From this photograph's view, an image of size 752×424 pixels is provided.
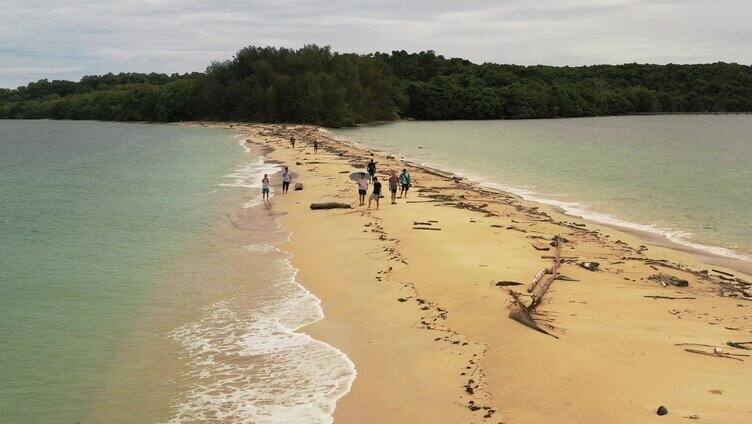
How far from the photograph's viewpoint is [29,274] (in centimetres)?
1691

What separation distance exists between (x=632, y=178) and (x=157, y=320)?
33463 millimetres

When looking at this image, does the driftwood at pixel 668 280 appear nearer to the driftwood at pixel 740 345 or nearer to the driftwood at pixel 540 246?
the driftwood at pixel 540 246

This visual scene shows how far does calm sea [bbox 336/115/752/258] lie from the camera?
24500 millimetres

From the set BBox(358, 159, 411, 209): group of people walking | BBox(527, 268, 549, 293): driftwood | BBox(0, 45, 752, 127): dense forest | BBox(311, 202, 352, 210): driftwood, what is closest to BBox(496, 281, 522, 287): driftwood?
BBox(527, 268, 549, 293): driftwood

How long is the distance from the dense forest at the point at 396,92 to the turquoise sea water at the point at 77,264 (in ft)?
252

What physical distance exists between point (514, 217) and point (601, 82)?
561 ft

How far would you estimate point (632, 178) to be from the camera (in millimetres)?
39719

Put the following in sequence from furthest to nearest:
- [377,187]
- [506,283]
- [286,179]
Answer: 1. [286,179]
2. [377,187]
3. [506,283]

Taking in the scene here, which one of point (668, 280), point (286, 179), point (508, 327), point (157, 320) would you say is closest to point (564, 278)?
point (668, 280)

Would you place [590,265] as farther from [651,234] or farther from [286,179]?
[286,179]

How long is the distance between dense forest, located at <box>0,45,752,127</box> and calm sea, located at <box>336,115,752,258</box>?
163 ft

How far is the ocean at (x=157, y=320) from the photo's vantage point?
927 cm

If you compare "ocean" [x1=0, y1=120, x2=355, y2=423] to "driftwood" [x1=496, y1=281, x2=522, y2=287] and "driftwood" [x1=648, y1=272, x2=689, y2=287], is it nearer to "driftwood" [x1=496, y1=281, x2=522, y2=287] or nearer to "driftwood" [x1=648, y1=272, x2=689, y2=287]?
"driftwood" [x1=496, y1=281, x2=522, y2=287]

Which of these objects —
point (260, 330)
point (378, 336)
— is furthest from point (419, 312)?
point (260, 330)
